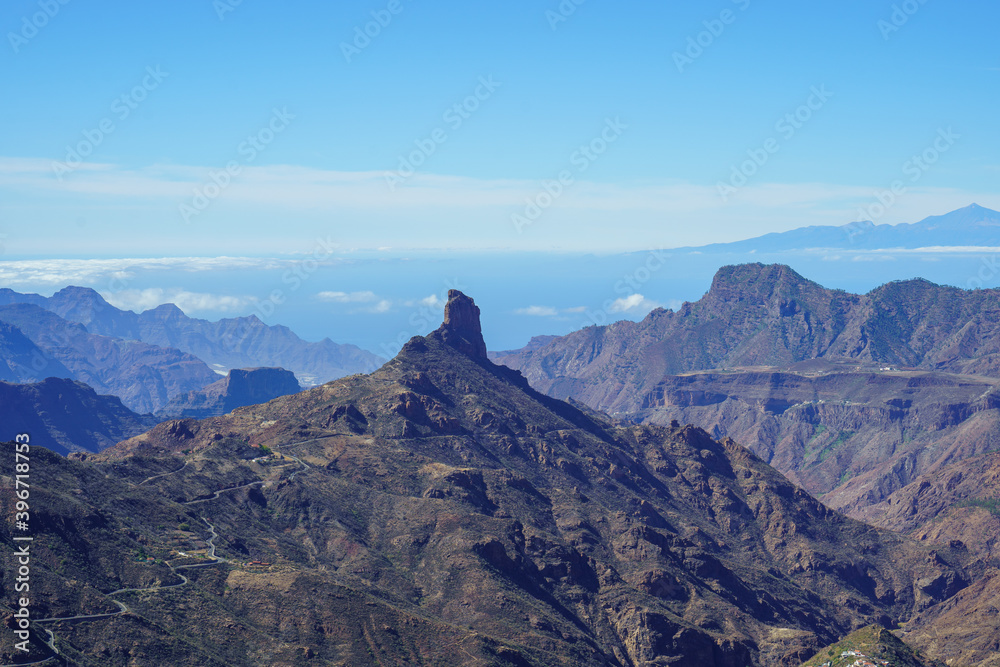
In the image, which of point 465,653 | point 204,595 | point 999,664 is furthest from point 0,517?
point 999,664

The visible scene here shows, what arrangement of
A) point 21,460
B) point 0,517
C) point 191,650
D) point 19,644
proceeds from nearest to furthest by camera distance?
point 19,644 → point 191,650 → point 0,517 → point 21,460

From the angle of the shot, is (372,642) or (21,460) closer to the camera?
(372,642)

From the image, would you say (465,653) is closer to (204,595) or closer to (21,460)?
(204,595)

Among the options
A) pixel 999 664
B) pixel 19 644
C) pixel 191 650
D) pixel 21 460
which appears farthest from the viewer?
pixel 999 664

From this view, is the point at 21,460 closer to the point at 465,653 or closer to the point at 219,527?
the point at 219,527

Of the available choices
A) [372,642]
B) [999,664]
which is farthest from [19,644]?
[999,664]

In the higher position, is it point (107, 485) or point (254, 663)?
point (107, 485)

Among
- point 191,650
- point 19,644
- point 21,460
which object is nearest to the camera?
point 19,644

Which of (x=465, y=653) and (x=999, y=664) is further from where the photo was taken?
(x=999, y=664)

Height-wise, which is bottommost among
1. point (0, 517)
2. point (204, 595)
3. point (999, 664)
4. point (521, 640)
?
point (999, 664)
